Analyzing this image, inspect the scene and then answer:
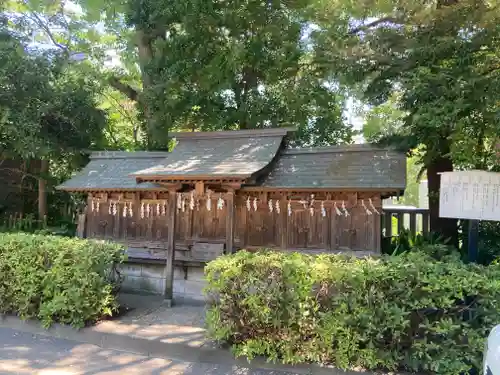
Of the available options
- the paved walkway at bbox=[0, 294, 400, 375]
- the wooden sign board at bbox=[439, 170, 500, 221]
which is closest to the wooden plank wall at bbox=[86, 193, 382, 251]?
the wooden sign board at bbox=[439, 170, 500, 221]

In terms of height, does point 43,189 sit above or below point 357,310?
above

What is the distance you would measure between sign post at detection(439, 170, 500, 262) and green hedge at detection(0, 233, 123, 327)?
5922 mm

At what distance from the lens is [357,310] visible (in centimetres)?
573

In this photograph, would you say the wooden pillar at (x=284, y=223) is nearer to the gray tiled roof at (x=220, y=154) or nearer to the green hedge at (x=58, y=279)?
the gray tiled roof at (x=220, y=154)

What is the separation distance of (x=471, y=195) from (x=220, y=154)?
5.48 metres

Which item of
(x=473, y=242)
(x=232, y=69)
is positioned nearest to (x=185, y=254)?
(x=232, y=69)

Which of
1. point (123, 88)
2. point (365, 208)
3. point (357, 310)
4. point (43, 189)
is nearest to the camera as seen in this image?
point (357, 310)

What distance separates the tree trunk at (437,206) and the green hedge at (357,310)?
4273mm

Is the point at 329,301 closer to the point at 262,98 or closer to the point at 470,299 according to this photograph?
the point at 470,299

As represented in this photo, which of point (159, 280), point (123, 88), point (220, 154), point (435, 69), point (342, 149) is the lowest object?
point (159, 280)

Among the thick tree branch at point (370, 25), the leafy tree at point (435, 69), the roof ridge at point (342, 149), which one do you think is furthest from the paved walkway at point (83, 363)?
the thick tree branch at point (370, 25)

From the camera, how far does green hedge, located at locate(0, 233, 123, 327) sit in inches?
299

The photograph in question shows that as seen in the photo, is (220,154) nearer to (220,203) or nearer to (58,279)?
(220,203)

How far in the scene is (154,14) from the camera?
40.8ft
